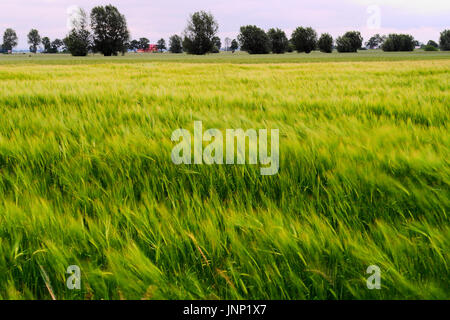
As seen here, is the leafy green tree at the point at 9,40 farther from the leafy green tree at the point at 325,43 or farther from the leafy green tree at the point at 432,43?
the leafy green tree at the point at 432,43

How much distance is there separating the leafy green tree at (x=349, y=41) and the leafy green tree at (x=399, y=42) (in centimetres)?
915

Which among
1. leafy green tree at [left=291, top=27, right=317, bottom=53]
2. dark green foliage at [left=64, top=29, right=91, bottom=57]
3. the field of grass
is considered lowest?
the field of grass

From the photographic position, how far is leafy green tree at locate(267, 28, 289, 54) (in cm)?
9162

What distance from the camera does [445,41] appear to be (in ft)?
295

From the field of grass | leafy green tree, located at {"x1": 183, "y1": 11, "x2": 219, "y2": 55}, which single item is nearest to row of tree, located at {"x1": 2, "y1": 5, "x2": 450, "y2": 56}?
leafy green tree, located at {"x1": 183, "y1": 11, "x2": 219, "y2": 55}

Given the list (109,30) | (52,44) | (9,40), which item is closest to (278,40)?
(109,30)

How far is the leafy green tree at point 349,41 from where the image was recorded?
81.3 m

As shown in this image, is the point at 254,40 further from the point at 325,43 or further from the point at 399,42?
the point at 399,42

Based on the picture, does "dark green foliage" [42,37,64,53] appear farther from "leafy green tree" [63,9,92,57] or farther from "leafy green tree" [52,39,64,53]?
"leafy green tree" [63,9,92,57]

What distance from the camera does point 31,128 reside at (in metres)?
2.64

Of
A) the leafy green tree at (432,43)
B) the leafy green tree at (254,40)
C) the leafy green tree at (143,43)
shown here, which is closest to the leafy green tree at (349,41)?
the leafy green tree at (254,40)

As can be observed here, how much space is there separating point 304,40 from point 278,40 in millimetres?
6539

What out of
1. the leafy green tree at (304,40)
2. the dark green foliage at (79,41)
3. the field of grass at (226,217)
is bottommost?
the field of grass at (226,217)

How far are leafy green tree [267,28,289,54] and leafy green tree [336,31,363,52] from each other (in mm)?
14325
